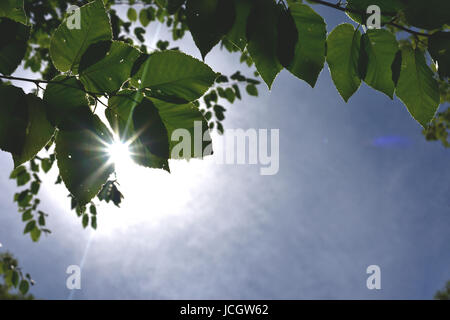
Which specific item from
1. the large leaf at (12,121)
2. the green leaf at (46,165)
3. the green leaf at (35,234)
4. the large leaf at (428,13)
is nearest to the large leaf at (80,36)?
the large leaf at (12,121)

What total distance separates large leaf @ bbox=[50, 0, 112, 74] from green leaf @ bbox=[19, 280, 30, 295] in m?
3.92

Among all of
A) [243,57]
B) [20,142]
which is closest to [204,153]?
[20,142]

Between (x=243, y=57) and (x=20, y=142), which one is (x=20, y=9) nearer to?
(x=20, y=142)

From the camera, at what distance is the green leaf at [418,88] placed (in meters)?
0.64

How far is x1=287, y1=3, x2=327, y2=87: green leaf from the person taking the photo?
23.7 inches

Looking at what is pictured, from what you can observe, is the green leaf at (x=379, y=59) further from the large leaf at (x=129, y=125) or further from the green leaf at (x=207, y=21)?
the large leaf at (x=129, y=125)

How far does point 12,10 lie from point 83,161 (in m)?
0.35

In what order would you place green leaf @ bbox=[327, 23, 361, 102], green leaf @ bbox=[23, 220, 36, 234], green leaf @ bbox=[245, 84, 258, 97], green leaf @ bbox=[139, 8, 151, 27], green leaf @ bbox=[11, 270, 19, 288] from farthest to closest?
green leaf @ bbox=[23, 220, 36, 234], green leaf @ bbox=[139, 8, 151, 27], green leaf @ bbox=[245, 84, 258, 97], green leaf @ bbox=[11, 270, 19, 288], green leaf @ bbox=[327, 23, 361, 102]

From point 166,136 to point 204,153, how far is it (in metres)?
0.08

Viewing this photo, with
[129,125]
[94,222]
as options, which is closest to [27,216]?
[94,222]

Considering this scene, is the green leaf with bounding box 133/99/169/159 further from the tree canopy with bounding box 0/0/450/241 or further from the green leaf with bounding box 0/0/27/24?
the green leaf with bounding box 0/0/27/24

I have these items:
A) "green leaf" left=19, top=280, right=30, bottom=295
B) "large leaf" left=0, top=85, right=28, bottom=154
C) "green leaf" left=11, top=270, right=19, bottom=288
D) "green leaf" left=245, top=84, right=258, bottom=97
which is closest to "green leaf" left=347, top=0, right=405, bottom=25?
"large leaf" left=0, top=85, right=28, bottom=154
